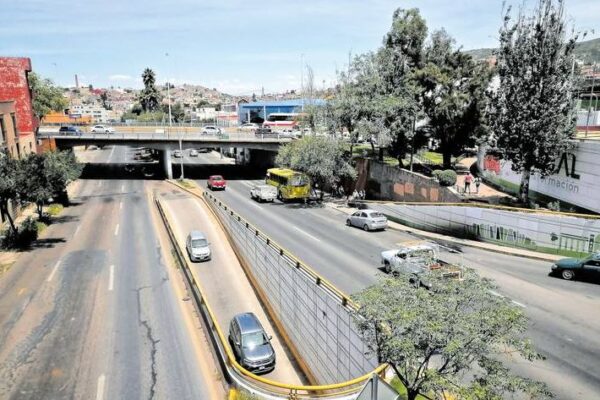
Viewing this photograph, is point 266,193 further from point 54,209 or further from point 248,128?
point 248,128

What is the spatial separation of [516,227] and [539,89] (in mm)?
10418

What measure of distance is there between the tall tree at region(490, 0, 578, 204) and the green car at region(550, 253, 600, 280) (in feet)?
35.8

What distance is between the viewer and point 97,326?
864 inches

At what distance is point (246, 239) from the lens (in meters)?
28.9

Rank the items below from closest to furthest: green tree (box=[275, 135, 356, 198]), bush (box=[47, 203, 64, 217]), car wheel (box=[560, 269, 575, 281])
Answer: car wheel (box=[560, 269, 575, 281]) < bush (box=[47, 203, 64, 217]) < green tree (box=[275, 135, 356, 198])

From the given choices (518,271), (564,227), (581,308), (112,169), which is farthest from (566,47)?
(112,169)

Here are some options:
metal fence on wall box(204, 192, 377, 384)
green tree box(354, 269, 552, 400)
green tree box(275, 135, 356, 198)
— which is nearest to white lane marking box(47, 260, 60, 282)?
metal fence on wall box(204, 192, 377, 384)

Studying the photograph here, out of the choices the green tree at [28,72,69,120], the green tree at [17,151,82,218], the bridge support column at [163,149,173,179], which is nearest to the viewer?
the green tree at [17,151,82,218]

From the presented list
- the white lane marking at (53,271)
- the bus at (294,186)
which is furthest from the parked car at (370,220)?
the white lane marking at (53,271)

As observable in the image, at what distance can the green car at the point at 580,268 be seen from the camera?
2356 centimetres

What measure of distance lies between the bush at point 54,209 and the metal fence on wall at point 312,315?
30553mm

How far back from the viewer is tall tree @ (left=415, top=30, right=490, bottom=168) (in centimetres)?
4378

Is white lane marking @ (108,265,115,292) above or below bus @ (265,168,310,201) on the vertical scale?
below

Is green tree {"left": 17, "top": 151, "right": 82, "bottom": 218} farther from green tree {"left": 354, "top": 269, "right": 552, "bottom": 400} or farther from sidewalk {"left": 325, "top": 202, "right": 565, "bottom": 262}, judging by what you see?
green tree {"left": 354, "top": 269, "right": 552, "bottom": 400}
